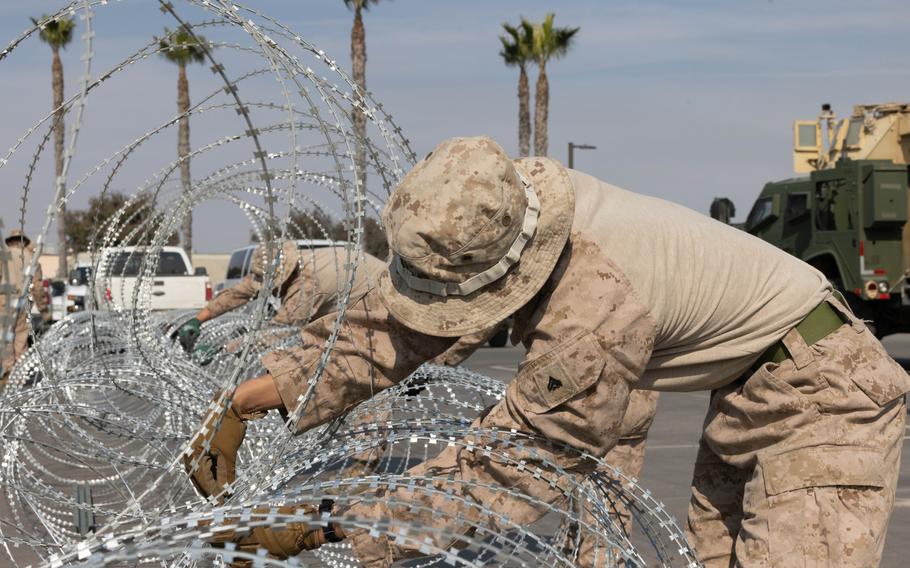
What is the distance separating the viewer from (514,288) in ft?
9.65

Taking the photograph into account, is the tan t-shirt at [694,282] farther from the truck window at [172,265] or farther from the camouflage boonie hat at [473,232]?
the truck window at [172,265]

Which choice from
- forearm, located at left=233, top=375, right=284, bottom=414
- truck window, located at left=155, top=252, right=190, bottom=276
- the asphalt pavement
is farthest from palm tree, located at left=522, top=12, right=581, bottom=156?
forearm, located at left=233, top=375, right=284, bottom=414

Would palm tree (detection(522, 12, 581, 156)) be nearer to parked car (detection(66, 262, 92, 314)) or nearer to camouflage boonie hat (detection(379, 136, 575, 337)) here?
parked car (detection(66, 262, 92, 314))

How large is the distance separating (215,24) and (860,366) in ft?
7.09

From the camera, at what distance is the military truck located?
604 inches

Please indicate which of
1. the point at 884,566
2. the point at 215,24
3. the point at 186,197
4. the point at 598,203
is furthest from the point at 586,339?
the point at 186,197

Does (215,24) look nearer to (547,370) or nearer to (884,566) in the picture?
(547,370)

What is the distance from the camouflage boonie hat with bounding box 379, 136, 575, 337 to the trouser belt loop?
69 cm

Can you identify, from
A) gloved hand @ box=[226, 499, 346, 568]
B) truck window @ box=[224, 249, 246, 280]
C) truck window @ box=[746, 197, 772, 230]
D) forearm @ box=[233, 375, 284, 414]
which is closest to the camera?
gloved hand @ box=[226, 499, 346, 568]

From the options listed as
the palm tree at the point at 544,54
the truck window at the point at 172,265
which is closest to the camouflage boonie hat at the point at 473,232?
the truck window at the point at 172,265

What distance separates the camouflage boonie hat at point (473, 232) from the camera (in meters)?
2.83

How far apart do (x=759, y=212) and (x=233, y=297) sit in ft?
30.6

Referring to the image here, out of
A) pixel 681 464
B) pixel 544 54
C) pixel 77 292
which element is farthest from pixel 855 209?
pixel 544 54

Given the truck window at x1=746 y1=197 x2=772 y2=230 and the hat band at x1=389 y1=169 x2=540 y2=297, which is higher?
the hat band at x1=389 y1=169 x2=540 y2=297
